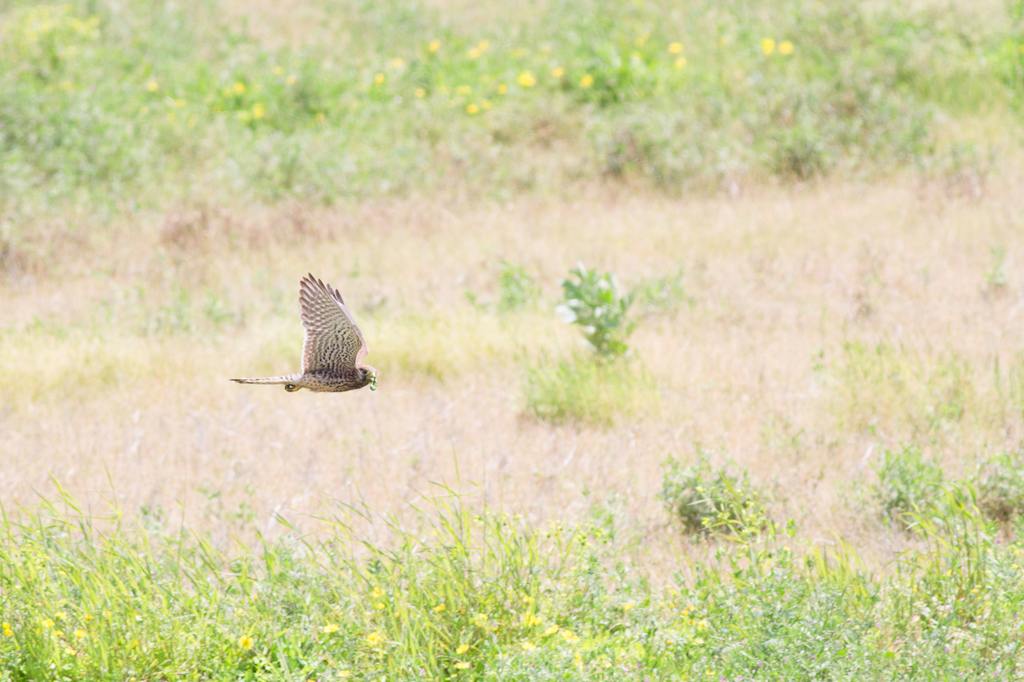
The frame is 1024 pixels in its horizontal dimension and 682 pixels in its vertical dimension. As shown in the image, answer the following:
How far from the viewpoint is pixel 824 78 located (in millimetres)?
11406

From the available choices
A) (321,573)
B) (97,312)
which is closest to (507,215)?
(97,312)

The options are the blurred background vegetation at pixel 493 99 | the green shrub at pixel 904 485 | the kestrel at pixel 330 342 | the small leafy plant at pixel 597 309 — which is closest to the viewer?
the kestrel at pixel 330 342

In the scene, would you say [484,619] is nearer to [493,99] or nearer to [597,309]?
[597,309]

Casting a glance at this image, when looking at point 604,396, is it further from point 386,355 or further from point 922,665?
point 922,665

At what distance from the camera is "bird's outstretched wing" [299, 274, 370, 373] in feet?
8.92

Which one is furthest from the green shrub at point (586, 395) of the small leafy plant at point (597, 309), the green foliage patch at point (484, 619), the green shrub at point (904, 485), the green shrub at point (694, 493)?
the green foliage patch at point (484, 619)

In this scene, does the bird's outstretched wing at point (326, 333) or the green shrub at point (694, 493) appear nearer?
the bird's outstretched wing at point (326, 333)

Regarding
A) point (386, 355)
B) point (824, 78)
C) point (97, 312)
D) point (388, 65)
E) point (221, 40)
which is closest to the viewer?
point (386, 355)

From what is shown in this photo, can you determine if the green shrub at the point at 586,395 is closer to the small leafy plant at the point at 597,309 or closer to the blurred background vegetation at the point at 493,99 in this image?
the small leafy plant at the point at 597,309

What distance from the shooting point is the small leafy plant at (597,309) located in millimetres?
6148

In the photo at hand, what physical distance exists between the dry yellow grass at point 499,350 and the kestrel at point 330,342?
881mm

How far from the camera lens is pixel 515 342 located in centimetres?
649

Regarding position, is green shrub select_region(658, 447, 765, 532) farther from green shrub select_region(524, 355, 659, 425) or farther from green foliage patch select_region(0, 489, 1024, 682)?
green shrub select_region(524, 355, 659, 425)

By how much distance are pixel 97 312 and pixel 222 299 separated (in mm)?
906
